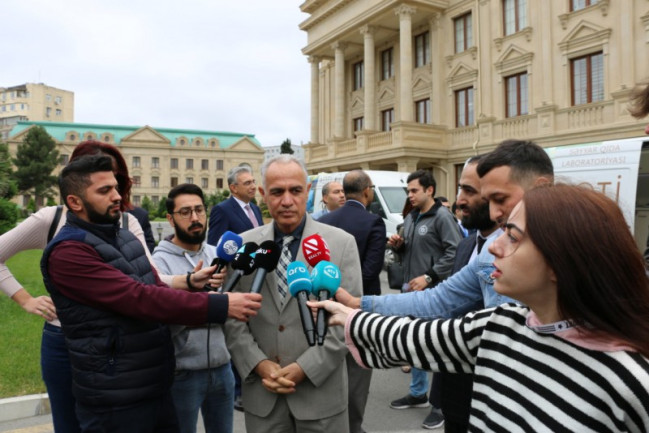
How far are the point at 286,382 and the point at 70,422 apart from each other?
59.2 inches

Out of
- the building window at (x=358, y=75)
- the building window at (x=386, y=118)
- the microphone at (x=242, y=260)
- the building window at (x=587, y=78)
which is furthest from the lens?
the building window at (x=358, y=75)

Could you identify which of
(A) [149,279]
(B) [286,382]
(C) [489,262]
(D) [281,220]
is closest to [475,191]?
(C) [489,262]

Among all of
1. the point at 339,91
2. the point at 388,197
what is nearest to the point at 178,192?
the point at 388,197

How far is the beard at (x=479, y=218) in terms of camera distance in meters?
2.80

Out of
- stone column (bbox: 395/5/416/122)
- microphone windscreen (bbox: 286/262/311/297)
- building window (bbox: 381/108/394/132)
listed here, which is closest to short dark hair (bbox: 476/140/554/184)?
microphone windscreen (bbox: 286/262/311/297)

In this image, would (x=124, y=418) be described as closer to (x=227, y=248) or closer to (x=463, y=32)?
(x=227, y=248)

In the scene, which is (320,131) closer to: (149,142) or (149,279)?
(149,279)

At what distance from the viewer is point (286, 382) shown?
8.01 feet

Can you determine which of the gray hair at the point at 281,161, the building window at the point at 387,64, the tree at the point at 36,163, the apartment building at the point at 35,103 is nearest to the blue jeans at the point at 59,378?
the gray hair at the point at 281,161

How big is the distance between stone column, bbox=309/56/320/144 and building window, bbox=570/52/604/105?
16406 millimetres

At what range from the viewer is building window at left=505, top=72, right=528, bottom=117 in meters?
21.5

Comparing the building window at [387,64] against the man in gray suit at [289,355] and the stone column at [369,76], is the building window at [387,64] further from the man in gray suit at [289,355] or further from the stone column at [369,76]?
the man in gray suit at [289,355]

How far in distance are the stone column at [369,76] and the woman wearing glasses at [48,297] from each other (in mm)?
24412

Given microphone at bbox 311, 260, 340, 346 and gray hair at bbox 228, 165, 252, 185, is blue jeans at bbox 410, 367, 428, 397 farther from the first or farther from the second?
microphone at bbox 311, 260, 340, 346
